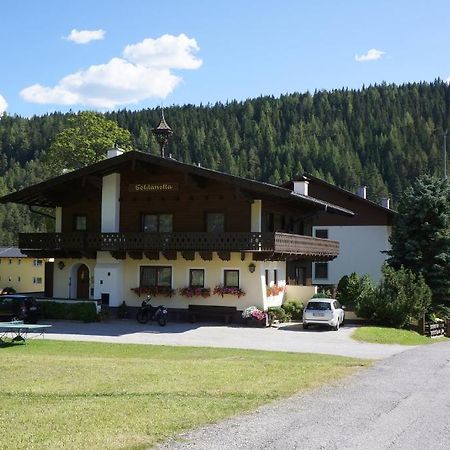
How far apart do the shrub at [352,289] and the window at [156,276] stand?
29.8 ft

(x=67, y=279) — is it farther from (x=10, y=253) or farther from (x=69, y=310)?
(x=10, y=253)

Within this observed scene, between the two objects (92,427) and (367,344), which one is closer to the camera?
(92,427)

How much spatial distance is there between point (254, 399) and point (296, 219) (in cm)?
2432

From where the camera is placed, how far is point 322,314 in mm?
27234

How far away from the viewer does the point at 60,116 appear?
165m

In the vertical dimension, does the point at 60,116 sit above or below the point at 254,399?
above

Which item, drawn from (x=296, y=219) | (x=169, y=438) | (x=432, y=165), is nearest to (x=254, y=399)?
(x=169, y=438)

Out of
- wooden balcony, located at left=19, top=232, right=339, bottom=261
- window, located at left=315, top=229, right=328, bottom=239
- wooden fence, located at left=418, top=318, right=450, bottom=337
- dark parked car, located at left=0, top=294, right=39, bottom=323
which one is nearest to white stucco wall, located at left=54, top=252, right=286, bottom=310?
wooden balcony, located at left=19, top=232, right=339, bottom=261

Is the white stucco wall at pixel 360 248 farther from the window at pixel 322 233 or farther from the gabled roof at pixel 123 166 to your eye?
the gabled roof at pixel 123 166

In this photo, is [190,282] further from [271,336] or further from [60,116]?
[60,116]

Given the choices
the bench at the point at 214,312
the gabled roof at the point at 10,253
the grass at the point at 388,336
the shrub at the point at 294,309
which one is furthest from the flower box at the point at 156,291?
the gabled roof at the point at 10,253

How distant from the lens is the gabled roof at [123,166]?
2844 centimetres

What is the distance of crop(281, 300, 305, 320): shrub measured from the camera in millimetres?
31188

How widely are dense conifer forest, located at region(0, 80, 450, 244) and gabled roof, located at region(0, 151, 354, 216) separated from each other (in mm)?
100724
